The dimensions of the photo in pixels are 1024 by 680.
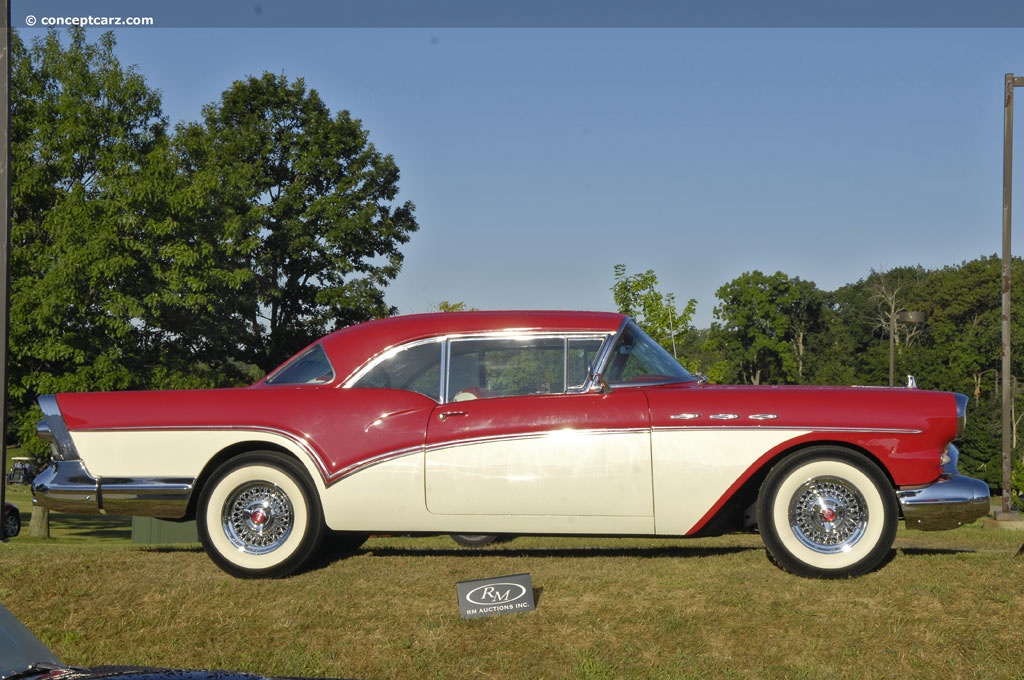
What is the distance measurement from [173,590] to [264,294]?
85.5 feet

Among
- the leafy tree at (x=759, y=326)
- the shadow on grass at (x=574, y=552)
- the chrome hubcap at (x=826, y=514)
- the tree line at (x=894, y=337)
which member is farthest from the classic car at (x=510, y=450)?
the leafy tree at (x=759, y=326)

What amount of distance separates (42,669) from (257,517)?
4.91 metres

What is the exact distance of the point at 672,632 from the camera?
19.1 feet

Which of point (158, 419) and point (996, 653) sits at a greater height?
point (158, 419)

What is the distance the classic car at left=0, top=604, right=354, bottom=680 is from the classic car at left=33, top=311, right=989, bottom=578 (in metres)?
4.39

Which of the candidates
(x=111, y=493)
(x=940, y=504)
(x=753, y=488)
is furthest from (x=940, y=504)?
(x=111, y=493)

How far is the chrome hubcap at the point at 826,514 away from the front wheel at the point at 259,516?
306cm

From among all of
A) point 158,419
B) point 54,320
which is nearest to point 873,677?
point 158,419

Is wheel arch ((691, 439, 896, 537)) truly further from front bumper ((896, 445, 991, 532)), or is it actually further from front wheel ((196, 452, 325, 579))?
front wheel ((196, 452, 325, 579))

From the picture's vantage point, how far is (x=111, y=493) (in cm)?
712

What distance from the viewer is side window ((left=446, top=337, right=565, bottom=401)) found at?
23.3 ft

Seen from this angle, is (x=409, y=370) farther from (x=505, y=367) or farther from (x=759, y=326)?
(x=759, y=326)

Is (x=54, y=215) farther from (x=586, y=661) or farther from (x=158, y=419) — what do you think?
(x=586, y=661)

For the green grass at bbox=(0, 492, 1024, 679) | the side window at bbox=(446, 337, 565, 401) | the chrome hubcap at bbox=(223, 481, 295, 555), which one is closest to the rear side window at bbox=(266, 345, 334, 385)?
the chrome hubcap at bbox=(223, 481, 295, 555)
